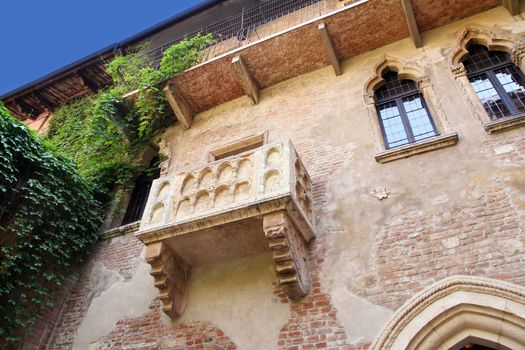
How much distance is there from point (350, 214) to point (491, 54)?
399 centimetres

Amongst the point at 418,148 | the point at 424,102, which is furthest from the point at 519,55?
the point at 418,148

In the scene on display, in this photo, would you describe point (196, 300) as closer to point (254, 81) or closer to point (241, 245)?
point (241, 245)

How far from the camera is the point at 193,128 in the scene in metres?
8.03

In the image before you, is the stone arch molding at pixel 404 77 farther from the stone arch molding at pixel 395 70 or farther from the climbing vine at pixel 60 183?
the climbing vine at pixel 60 183

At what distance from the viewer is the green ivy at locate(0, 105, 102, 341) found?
5430 millimetres

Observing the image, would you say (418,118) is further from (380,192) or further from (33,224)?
(33,224)

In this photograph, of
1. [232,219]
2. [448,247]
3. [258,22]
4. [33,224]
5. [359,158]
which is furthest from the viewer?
[258,22]

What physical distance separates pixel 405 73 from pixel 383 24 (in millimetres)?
1142

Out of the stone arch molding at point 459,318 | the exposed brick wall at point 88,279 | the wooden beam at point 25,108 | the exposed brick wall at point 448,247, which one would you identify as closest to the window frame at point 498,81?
the exposed brick wall at point 448,247

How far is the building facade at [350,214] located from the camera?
3.98 metres

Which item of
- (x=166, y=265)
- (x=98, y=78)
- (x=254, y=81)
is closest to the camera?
(x=166, y=265)

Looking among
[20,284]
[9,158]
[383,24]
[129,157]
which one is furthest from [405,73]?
[20,284]

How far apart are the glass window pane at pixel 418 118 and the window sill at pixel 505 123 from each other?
2.55ft

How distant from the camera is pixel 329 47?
6.97 meters
